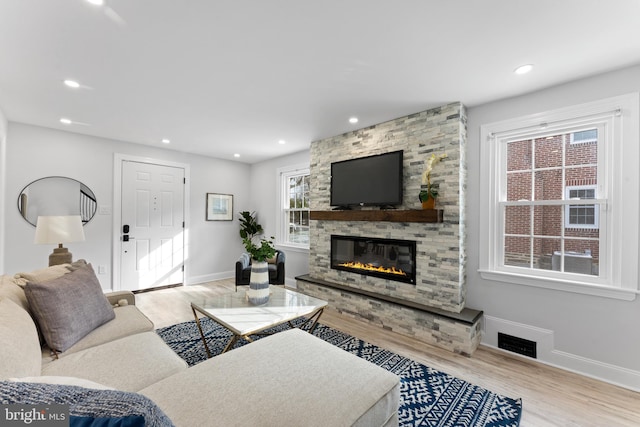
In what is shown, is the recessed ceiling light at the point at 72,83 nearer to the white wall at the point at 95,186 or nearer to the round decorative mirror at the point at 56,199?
the white wall at the point at 95,186

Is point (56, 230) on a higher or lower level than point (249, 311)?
higher

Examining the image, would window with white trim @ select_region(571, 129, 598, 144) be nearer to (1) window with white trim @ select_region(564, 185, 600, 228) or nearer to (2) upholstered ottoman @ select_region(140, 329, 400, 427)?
(1) window with white trim @ select_region(564, 185, 600, 228)

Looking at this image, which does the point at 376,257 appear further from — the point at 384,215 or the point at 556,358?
the point at 556,358

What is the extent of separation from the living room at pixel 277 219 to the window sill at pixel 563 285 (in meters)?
0.03

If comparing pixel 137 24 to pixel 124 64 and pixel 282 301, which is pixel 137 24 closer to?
pixel 124 64

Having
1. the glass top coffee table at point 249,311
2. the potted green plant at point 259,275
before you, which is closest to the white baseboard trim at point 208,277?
the glass top coffee table at point 249,311

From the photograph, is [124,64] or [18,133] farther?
[18,133]

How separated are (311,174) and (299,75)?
6.78 ft

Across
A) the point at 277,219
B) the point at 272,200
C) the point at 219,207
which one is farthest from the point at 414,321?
the point at 219,207

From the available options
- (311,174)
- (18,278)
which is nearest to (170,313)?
(18,278)

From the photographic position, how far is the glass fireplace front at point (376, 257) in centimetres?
313

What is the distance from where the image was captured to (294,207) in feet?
16.5

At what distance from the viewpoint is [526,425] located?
1.70m

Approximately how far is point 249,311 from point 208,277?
335 cm
